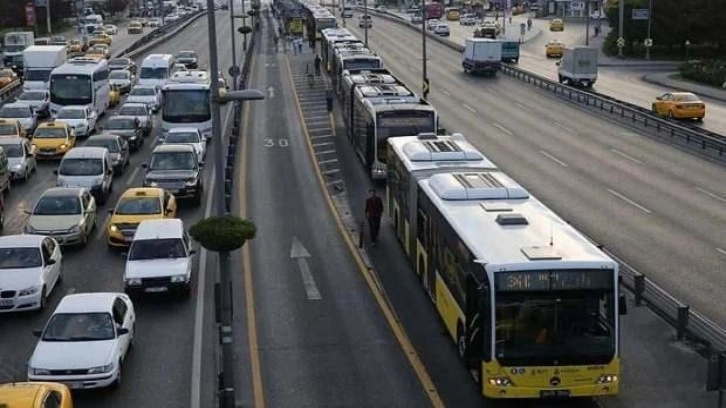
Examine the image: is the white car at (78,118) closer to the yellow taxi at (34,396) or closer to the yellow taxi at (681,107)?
the yellow taxi at (681,107)

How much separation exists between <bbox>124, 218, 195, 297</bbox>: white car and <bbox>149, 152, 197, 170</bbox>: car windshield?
9.44 metres

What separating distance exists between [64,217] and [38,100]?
29017mm

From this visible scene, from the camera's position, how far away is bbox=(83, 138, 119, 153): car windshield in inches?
1625

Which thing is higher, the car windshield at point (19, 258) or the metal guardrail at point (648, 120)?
the car windshield at point (19, 258)

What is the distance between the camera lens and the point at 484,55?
3125 inches

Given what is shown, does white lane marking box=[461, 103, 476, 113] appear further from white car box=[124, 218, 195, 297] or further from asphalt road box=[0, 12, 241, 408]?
white car box=[124, 218, 195, 297]

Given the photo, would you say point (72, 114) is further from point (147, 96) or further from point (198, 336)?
point (198, 336)

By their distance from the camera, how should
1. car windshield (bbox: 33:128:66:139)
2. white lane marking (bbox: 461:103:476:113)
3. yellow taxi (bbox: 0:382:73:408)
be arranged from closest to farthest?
yellow taxi (bbox: 0:382:73:408), car windshield (bbox: 33:128:66:139), white lane marking (bbox: 461:103:476:113)

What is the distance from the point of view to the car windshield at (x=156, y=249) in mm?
25516

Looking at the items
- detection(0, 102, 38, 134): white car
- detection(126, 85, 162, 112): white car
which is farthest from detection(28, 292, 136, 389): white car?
detection(126, 85, 162, 112): white car

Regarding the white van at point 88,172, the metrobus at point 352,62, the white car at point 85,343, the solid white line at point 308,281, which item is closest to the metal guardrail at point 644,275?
the solid white line at point 308,281

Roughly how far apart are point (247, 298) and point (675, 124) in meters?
29.1

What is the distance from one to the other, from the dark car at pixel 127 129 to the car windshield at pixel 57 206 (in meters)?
15.1

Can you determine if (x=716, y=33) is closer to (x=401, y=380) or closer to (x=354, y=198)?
(x=354, y=198)
